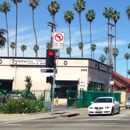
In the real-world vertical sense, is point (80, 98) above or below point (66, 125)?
Result: above

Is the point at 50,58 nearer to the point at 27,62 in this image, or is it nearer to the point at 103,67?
the point at 27,62

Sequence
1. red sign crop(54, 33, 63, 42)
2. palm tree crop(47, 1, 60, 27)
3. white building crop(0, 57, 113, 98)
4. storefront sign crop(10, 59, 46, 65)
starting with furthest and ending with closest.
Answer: palm tree crop(47, 1, 60, 27), storefront sign crop(10, 59, 46, 65), white building crop(0, 57, 113, 98), red sign crop(54, 33, 63, 42)

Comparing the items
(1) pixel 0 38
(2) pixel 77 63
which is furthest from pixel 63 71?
(1) pixel 0 38

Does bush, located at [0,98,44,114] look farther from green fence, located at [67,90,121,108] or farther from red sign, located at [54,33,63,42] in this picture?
green fence, located at [67,90,121,108]

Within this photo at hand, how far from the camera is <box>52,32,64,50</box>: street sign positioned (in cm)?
2538

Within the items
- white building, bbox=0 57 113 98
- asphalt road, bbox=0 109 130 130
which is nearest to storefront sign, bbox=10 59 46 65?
white building, bbox=0 57 113 98

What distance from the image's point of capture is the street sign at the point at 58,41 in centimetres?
2538

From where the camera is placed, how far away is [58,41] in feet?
83.8

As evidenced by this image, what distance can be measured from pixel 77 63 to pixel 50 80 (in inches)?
949

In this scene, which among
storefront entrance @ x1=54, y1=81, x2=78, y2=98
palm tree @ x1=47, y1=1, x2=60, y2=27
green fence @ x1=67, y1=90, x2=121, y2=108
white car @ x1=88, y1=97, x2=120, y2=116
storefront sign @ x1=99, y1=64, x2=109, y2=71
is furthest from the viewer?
palm tree @ x1=47, y1=1, x2=60, y2=27

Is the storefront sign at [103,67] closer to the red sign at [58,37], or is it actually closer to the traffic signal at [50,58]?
the red sign at [58,37]

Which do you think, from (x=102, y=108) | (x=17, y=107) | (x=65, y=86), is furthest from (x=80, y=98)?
(x=65, y=86)

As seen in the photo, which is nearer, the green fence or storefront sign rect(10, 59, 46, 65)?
the green fence

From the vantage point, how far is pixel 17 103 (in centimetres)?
2672
